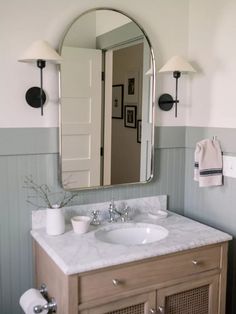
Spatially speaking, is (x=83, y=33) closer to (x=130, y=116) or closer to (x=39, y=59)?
(x=39, y=59)

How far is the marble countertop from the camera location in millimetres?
1520

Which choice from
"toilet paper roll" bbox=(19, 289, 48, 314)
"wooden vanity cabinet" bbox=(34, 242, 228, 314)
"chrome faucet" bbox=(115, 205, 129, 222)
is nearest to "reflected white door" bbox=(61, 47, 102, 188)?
"chrome faucet" bbox=(115, 205, 129, 222)

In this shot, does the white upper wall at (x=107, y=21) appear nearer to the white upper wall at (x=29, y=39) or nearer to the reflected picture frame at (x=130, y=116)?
the white upper wall at (x=29, y=39)

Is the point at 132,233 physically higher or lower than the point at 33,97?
lower

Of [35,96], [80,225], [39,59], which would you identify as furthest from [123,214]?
[39,59]

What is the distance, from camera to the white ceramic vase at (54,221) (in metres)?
1.79

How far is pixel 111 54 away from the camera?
6.66 feet

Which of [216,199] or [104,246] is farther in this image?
[216,199]

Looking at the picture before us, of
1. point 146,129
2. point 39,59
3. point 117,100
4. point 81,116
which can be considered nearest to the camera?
point 39,59

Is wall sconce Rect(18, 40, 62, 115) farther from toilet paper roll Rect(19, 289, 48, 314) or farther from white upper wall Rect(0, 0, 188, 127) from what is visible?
toilet paper roll Rect(19, 289, 48, 314)

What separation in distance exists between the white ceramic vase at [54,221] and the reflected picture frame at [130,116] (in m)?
0.66

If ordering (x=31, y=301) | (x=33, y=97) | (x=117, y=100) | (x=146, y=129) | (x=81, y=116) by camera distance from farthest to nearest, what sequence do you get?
(x=146, y=129) → (x=117, y=100) → (x=81, y=116) → (x=33, y=97) → (x=31, y=301)

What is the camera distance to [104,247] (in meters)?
1.67

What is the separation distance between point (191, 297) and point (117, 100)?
3.61ft
